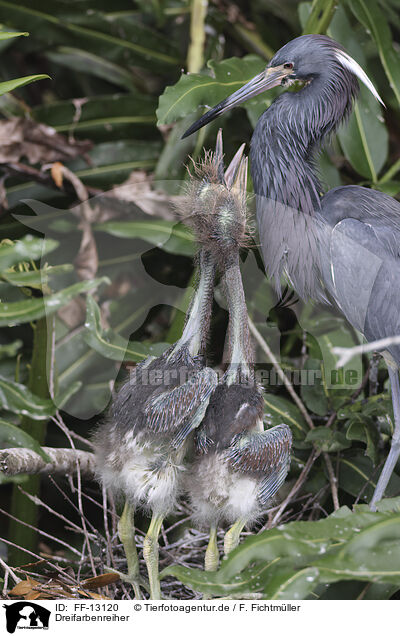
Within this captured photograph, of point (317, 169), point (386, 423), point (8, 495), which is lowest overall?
point (8, 495)

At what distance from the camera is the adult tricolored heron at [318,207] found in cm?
117

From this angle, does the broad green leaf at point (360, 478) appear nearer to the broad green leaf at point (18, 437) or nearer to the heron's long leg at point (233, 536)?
the heron's long leg at point (233, 536)

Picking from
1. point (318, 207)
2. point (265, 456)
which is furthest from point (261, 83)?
point (265, 456)

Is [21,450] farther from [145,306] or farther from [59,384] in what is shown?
[145,306]

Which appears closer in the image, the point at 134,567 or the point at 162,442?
the point at 162,442

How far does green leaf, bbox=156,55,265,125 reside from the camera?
1196mm

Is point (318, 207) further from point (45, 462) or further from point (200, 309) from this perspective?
point (45, 462)

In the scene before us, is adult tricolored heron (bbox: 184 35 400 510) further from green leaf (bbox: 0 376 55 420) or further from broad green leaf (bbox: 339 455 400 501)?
green leaf (bbox: 0 376 55 420)

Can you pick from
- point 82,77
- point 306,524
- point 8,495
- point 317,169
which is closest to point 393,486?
point 306,524

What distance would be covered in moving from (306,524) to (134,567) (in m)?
0.34

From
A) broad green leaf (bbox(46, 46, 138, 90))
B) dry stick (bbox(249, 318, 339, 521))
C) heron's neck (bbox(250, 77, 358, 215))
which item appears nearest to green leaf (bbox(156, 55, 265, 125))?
heron's neck (bbox(250, 77, 358, 215))

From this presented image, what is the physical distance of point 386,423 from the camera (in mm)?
1364

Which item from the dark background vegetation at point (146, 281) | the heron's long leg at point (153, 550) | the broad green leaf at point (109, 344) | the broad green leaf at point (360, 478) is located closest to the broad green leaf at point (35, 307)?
the dark background vegetation at point (146, 281)

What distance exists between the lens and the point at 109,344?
1275 millimetres
